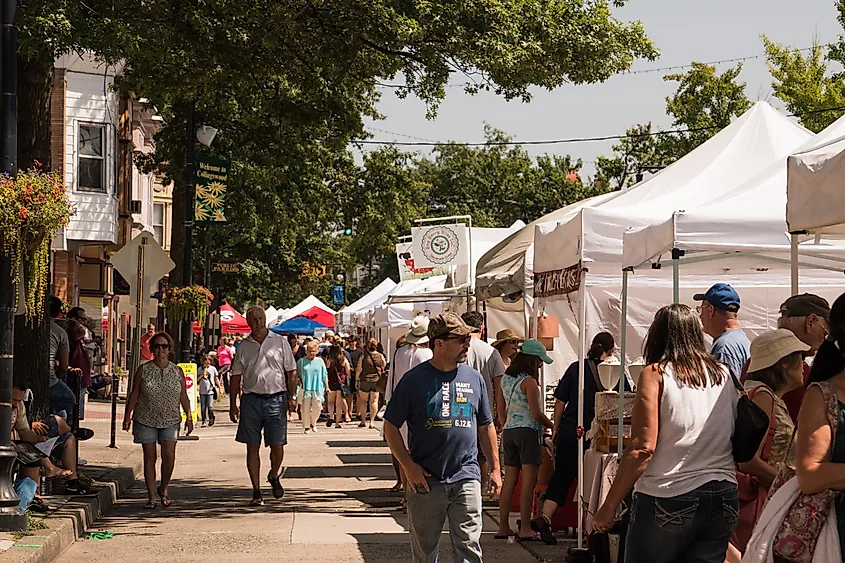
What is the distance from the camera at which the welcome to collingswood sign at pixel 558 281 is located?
10875mm

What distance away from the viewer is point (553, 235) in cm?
1175

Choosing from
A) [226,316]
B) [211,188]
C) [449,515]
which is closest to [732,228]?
[449,515]

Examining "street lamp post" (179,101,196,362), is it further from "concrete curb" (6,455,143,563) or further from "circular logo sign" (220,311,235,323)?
"circular logo sign" (220,311,235,323)

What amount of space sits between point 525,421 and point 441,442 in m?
4.30

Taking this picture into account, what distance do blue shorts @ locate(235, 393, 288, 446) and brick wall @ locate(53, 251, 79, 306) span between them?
21034mm

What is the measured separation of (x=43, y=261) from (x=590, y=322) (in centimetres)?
795

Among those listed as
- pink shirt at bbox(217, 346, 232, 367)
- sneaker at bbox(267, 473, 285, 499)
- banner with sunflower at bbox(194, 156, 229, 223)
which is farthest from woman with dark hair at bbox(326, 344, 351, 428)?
sneaker at bbox(267, 473, 285, 499)

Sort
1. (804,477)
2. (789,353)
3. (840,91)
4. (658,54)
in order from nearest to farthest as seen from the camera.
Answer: (804,477), (789,353), (658,54), (840,91)

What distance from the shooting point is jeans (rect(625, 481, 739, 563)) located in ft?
19.6

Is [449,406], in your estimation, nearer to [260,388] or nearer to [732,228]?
[732,228]

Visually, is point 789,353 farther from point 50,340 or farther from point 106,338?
point 106,338

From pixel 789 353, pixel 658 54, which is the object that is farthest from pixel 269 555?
pixel 658 54

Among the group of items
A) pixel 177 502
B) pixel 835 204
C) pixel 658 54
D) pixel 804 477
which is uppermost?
pixel 658 54

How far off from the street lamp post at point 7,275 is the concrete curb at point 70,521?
1.40ft
